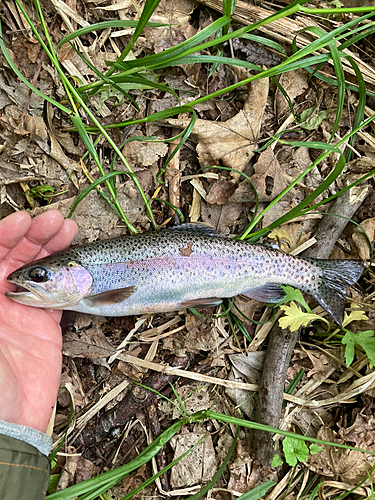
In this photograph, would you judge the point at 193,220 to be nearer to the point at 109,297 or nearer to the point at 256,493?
the point at 109,297

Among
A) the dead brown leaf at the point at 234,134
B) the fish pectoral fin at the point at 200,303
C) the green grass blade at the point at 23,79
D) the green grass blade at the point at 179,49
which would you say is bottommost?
the fish pectoral fin at the point at 200,303

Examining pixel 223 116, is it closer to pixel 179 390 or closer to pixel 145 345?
pixel 145 345

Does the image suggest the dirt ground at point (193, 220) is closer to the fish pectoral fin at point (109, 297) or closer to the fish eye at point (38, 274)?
the fish pectoral fin at point (109, 297)

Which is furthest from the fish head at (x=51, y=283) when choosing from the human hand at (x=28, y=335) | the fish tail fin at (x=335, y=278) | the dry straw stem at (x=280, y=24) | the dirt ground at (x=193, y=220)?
the dry straw stem at (x=280, y=24)

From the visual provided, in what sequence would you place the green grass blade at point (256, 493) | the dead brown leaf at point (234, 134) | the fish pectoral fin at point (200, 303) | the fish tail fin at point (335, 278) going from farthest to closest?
the dead brown leaf at point (234, 134)
the fish tail fin at point (335, 278)
the fish pectoral fin at point (200, 303)
the green grass blade at point (256, 493)

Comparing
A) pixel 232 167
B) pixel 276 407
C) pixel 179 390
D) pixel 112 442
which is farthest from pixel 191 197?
pixel 112 442

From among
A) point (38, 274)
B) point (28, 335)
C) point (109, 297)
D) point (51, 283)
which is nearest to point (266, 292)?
point (109, 297)

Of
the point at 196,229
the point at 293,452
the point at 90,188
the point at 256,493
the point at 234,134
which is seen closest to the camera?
the point at 90,188
